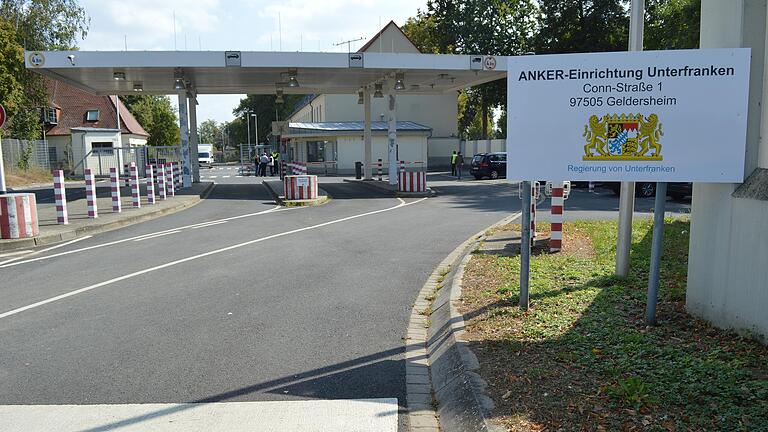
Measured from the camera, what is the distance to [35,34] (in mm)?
45188

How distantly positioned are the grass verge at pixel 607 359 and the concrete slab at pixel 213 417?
96 cm

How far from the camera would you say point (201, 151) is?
282 ft

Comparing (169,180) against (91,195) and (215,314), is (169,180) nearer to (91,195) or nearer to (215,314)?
(91,195)

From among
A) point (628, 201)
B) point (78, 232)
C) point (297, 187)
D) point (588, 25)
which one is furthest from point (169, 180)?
point (588, 25)

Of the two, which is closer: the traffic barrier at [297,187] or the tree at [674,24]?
the traffic barrier at [297,187]

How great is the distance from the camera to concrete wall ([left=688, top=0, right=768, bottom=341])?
15.6 feet

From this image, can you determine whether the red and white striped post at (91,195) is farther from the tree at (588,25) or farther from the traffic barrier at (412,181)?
the tree at (588,25)

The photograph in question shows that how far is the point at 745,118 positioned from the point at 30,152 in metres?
43.9

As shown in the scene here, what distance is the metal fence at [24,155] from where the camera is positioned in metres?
37.4

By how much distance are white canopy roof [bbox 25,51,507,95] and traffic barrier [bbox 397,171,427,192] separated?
4522 mm

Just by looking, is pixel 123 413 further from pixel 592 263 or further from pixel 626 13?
pixel 626 13

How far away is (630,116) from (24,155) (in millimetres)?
42782

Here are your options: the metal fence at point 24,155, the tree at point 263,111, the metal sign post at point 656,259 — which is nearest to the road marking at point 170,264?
the metal sign post at point 656,259

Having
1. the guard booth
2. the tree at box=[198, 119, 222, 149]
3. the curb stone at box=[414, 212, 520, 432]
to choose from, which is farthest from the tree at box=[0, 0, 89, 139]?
the tree at box=[198, 119, 222, 149]
